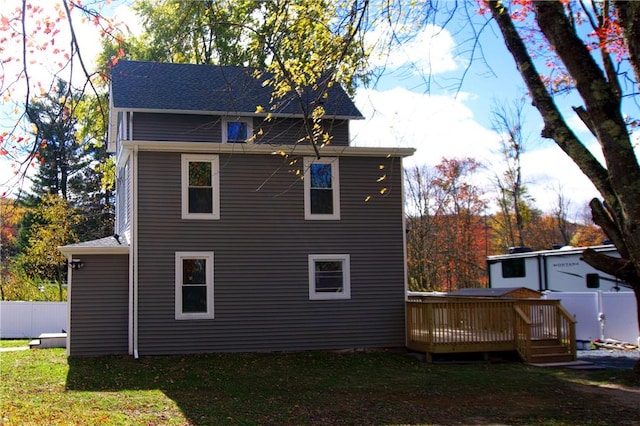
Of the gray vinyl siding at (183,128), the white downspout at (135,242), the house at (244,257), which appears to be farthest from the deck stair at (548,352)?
the white downspout at (135,242)

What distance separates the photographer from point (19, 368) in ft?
42.6

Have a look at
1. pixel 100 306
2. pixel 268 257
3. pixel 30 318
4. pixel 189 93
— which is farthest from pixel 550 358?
pixel 30 318

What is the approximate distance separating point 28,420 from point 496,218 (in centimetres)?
3390

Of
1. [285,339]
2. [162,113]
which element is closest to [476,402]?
[285,339]

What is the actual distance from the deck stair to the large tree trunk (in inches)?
391

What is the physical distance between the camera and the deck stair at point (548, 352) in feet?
48.1

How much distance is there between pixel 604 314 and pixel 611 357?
8.05 feet

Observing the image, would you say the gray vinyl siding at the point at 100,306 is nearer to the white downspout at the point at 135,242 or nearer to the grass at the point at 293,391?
the white downspout at the point at 135,242

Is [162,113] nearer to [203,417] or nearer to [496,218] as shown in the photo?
[203,417]

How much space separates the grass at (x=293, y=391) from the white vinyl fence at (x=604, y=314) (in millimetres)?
4766

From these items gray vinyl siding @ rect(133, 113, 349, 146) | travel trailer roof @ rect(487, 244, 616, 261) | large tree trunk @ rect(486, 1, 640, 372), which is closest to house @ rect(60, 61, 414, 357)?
gray vinyl siding @ rect(133, 113, 349, 146)

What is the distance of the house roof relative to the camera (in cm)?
1798

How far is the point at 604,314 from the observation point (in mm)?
18031

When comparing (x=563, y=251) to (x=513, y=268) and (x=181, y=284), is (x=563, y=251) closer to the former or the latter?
(x=513, y=268)
